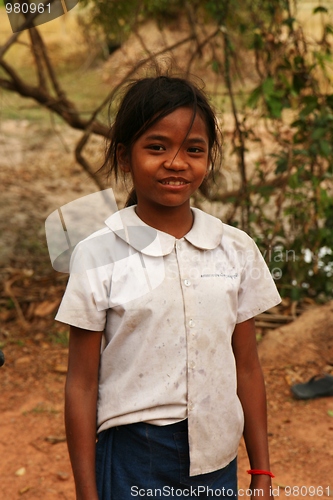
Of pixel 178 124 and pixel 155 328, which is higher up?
pixel 178 124

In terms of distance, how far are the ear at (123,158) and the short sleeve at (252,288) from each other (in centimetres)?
33

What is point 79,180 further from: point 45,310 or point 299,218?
point 299,218

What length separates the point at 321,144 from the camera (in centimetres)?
358

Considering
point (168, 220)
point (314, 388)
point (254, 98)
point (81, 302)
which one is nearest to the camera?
point (81, 302)

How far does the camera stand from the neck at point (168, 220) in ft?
4.75

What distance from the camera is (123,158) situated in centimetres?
148

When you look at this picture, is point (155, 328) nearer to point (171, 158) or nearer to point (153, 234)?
point (153, 234)

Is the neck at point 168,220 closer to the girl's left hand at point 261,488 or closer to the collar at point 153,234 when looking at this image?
the collar at point 153,234

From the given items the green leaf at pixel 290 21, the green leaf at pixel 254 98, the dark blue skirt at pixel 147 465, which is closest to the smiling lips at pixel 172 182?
the dark blue skirt at pixel 147 465

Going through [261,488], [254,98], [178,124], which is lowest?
[261,488]

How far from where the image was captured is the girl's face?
54.1 inches

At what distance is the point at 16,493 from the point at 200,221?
1611 mm

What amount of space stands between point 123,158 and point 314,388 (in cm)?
203

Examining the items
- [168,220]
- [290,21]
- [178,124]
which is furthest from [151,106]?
[290,21]
